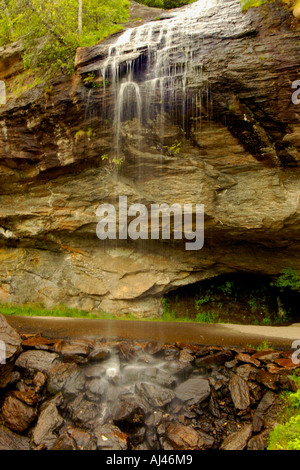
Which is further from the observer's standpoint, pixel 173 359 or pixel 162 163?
pixel 162 163

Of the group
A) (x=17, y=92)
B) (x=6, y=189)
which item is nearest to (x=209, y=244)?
(x=6, y=189)

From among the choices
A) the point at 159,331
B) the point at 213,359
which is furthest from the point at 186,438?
the point at 159,331

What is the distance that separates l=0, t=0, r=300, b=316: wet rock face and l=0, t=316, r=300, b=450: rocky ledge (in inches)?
153

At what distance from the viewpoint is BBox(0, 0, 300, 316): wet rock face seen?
7.16 meters

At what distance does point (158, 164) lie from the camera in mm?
8516

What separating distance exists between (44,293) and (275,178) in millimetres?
8493

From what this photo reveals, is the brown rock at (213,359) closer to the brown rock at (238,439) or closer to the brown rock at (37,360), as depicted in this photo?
the brown rock at (238,439)

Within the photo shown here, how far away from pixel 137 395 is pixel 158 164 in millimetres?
6013

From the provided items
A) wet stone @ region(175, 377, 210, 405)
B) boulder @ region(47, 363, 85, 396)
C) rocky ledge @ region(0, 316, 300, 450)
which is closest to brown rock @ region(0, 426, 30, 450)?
rocky ledge @ region(0, 316, 300, 450)

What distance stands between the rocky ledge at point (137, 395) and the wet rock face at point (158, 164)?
3.90 m

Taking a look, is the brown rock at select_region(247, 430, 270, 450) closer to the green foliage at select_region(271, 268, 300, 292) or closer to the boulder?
the boulder

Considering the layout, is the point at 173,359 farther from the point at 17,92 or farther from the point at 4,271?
the point at 17,92

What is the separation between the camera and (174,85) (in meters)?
7.57

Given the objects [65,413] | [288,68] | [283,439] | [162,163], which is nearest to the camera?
[283,439]
